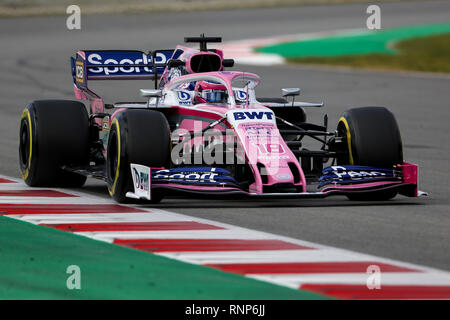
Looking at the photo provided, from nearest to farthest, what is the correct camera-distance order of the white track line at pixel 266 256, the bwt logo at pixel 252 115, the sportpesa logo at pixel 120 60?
the white track line at pixel 266 256
the bwt logo at pixel 252 115
the sportpesa logo at pixel 120 60

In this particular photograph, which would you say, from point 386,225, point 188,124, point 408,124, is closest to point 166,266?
point 386,225

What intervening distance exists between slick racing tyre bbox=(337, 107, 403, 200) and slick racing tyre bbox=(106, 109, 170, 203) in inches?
75.9

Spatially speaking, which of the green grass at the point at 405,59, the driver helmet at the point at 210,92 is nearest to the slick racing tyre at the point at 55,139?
the driver helmet at the point at 210,92

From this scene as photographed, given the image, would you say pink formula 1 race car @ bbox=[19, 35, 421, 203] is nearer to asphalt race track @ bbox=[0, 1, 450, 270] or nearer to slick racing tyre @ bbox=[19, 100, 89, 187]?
slick racing tyre @ bbox=[19, 100, 89, 187]

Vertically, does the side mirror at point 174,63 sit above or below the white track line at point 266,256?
above

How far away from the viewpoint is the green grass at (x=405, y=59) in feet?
103

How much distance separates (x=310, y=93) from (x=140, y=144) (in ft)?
48.1

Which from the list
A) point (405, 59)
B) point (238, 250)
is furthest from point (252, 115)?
point (405, 59)

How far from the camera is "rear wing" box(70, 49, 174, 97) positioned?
44.3 feet

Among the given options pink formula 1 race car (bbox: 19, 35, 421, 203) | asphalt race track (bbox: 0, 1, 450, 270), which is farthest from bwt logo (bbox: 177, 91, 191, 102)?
asphalt race track (bbox: 0, 1, 450, 270)

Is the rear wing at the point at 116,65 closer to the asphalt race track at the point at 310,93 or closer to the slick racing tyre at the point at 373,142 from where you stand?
the asphalt race track at the point at 310,93

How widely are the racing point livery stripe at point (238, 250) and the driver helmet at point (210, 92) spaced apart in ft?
5.38

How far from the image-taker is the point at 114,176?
35.5ft

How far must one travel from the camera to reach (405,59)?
32.6 m
